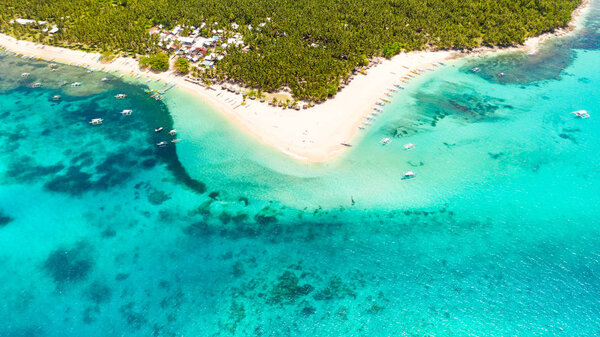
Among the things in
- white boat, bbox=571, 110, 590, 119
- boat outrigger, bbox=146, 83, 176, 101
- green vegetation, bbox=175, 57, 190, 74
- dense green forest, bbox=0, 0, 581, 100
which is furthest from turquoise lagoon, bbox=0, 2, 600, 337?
dense green forest, bbox=0, 0, 581, 100

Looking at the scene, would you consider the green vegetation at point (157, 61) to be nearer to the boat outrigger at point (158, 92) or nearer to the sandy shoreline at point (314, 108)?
the sandy shoreline at point (314, 108)

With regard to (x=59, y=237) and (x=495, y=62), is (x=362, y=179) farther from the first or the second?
(x=495, y=62)

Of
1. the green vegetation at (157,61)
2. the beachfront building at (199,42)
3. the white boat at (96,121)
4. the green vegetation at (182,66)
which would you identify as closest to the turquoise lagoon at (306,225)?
the white boat at (96,121)

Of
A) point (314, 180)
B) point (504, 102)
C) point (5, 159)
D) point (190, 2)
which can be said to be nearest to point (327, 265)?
point (314, 180)

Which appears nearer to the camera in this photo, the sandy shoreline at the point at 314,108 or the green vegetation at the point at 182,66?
the sandy shoreline at the point at 314,108

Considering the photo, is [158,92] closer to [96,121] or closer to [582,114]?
[96,121]

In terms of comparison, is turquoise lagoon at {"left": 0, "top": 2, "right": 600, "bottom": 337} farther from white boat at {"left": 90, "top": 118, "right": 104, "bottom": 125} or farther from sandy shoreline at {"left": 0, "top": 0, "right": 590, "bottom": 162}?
sandy shoreline at {"left": 0, "top": 0, "right": 590, "bottom": 162}

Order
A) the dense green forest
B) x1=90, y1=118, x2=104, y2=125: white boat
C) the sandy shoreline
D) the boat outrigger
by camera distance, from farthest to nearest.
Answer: the dense green forest, the boat outrigger, x1=90, y1=118, x2=104, y2=125: white boat, the sandy shoreline
